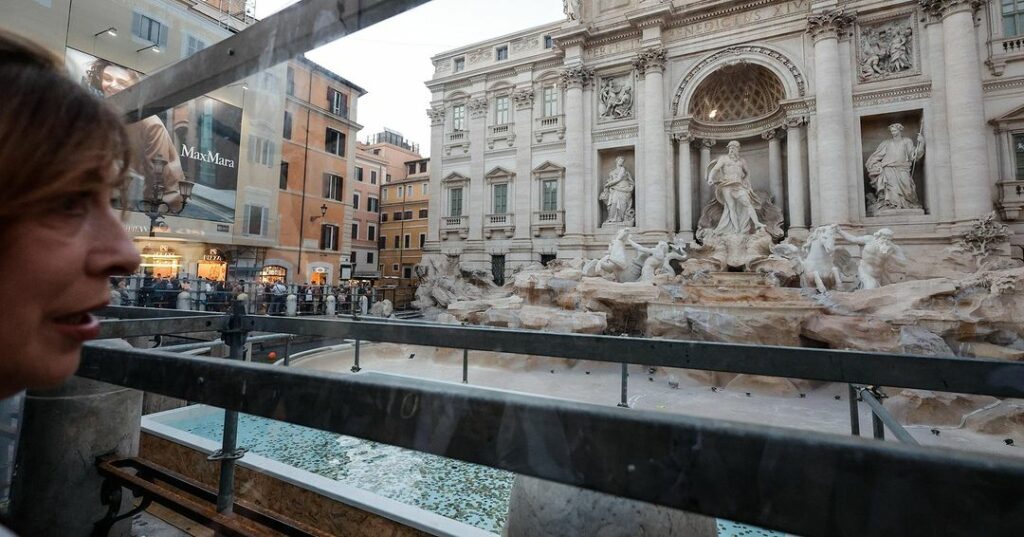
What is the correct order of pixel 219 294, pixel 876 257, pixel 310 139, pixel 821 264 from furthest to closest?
pixel 219 294, pixel 821 264, pixel 876 257, pixel 310 139

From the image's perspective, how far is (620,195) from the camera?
20219 millimetres

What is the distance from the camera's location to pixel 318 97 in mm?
4180

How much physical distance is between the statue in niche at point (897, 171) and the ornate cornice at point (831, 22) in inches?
162

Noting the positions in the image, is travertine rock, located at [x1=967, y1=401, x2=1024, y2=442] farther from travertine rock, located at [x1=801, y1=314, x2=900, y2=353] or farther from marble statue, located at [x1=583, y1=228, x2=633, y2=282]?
marble statue, located at [x1=583, y1=228, x2=633, y2=282]

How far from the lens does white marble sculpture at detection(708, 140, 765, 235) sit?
16270mm

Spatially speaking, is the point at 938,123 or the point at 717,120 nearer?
the point at 938,123

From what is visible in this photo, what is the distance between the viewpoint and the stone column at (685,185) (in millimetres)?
19078

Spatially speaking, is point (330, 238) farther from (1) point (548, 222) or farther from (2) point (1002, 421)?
(2) point (1002, 421)

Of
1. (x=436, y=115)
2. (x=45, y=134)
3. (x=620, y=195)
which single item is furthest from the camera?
(x=436, y=115)

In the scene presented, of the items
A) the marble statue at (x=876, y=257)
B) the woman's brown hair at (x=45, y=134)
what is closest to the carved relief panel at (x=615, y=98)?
the marble statue at (x=876, y=257)

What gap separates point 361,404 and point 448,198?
24916mm

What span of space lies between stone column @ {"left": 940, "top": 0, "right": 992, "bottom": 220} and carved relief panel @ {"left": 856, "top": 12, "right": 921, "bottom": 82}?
1005 millimetres

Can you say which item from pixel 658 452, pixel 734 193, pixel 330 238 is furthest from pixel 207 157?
pixel 734 193

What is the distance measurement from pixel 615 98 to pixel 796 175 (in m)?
8.37
